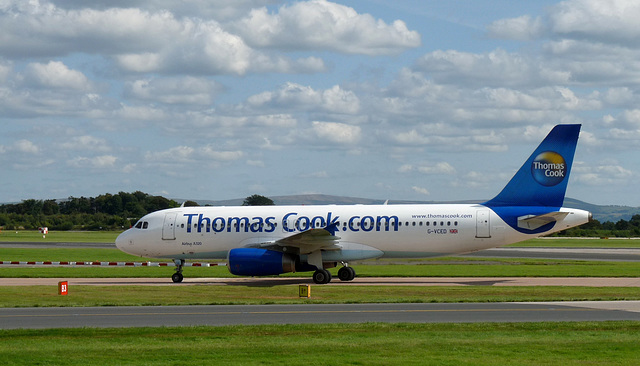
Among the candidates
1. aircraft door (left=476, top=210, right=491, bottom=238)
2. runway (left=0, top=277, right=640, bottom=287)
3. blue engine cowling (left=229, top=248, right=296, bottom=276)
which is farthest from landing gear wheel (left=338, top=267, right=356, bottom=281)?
aircraft door (left=476, top=210, right=491, bottom=238)

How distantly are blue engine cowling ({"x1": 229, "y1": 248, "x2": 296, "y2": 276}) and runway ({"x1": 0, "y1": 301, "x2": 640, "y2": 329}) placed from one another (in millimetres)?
9656

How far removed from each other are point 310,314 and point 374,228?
14.6 m

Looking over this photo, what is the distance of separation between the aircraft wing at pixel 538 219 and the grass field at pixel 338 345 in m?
15.5

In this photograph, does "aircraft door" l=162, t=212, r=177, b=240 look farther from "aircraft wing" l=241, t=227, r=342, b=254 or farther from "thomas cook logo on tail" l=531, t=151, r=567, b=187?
"thomas cook logo on tail" l=531, t=151, r=567, b=187

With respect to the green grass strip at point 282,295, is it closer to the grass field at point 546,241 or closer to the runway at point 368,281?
the runway at point 368,281

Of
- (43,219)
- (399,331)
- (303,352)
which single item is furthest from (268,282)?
(43,219)

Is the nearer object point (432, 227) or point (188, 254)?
point (432, 227)

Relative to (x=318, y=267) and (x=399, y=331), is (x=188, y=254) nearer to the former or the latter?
(x=318, y=267)

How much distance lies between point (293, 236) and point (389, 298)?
8049 millimetres

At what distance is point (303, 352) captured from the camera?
16062mm

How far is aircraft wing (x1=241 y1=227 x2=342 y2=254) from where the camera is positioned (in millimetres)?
35250

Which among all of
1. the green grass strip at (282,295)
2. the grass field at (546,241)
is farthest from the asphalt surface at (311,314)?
the grass field at (546,241)

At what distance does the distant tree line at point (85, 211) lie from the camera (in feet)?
497

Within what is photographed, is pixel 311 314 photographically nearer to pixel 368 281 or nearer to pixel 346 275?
pixel 368 281
